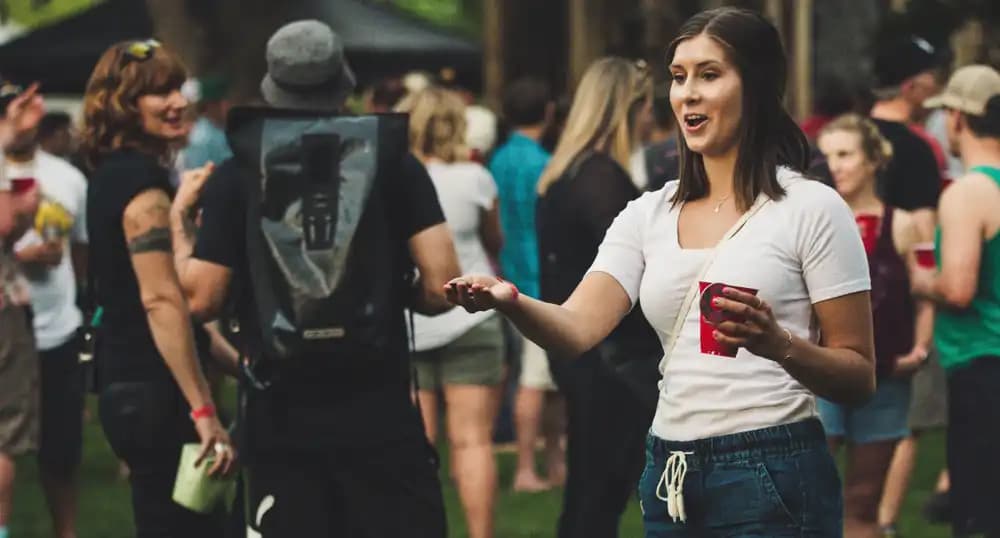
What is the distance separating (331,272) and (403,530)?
0.73m

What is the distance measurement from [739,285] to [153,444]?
2.44 m

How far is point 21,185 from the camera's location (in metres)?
7.39

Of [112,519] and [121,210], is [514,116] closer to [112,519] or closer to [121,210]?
[112,519]

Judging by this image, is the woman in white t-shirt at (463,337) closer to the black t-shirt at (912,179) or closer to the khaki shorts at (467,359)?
the khaki shorts at (467,359)

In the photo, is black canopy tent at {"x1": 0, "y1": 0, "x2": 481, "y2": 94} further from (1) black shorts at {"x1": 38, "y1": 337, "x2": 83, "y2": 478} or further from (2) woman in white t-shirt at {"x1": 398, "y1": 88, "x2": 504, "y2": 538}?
(1) black shorts at {"x1": 38, "y1": 337, "x2": 83, "y2": 478}

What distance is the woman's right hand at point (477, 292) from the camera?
3.97m

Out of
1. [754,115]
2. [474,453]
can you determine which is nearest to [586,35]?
[474,453]

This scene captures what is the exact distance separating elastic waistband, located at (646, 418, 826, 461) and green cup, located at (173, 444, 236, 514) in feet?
6.55

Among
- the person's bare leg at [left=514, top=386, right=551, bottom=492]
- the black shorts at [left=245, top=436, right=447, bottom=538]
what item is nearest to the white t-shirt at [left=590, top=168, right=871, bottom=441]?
the black shorts at [left=245, top=436, right=447, bottom=538]

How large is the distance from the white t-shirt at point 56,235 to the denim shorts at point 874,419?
3488 millimetres

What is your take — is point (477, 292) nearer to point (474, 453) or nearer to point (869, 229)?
point (869, 229)

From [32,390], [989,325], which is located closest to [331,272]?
[989,325]

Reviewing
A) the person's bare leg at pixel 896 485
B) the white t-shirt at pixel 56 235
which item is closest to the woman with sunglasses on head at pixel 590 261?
the person's bare leg at pixel 896 485

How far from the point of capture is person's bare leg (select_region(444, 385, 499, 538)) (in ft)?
27.8
